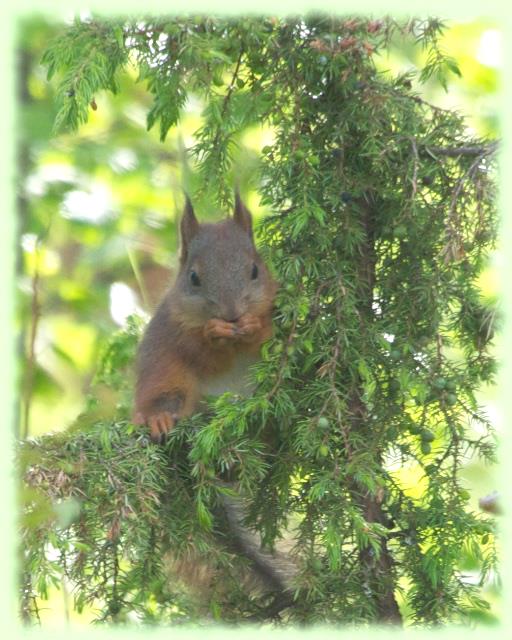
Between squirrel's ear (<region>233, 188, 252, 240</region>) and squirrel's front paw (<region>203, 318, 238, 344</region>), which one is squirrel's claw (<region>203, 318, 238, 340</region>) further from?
squirrel's ear (<region>233, 188, 252, 240</region>)

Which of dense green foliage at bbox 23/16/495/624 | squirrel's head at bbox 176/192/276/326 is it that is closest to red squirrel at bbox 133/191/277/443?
squirrel's head at bbox 176/192/276/326

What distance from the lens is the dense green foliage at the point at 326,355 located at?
228 centimetres

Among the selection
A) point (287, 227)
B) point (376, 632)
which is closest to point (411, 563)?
point (376, 632)

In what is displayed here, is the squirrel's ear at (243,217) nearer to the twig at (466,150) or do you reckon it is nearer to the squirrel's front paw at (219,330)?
the squirrel's front paw at (219,330)

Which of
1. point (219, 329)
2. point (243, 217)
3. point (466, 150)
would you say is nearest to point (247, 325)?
point (219, 329)

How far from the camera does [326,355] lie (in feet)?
7.75

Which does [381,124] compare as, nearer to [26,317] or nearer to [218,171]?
[218,171]

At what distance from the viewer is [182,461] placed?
8.17 ft

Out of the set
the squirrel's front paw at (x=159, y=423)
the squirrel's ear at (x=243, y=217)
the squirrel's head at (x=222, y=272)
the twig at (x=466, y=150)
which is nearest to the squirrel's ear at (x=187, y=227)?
A: the squirrel's head at (x=222, y=272)

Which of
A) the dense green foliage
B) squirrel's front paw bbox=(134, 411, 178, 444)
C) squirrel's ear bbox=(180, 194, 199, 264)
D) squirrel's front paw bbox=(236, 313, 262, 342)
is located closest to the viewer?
the dense green foliage

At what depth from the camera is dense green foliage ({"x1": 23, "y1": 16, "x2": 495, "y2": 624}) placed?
2283 millimetres

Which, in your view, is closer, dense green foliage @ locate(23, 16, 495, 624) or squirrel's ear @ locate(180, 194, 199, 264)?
dense green foliage @ locate(23, 16, 495, 624)

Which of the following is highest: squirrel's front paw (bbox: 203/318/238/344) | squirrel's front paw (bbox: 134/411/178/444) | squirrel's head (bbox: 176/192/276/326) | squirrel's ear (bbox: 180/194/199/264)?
squirrel's ear (bbox: 180/194/199/264)

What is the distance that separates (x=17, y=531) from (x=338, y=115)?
116 cm
